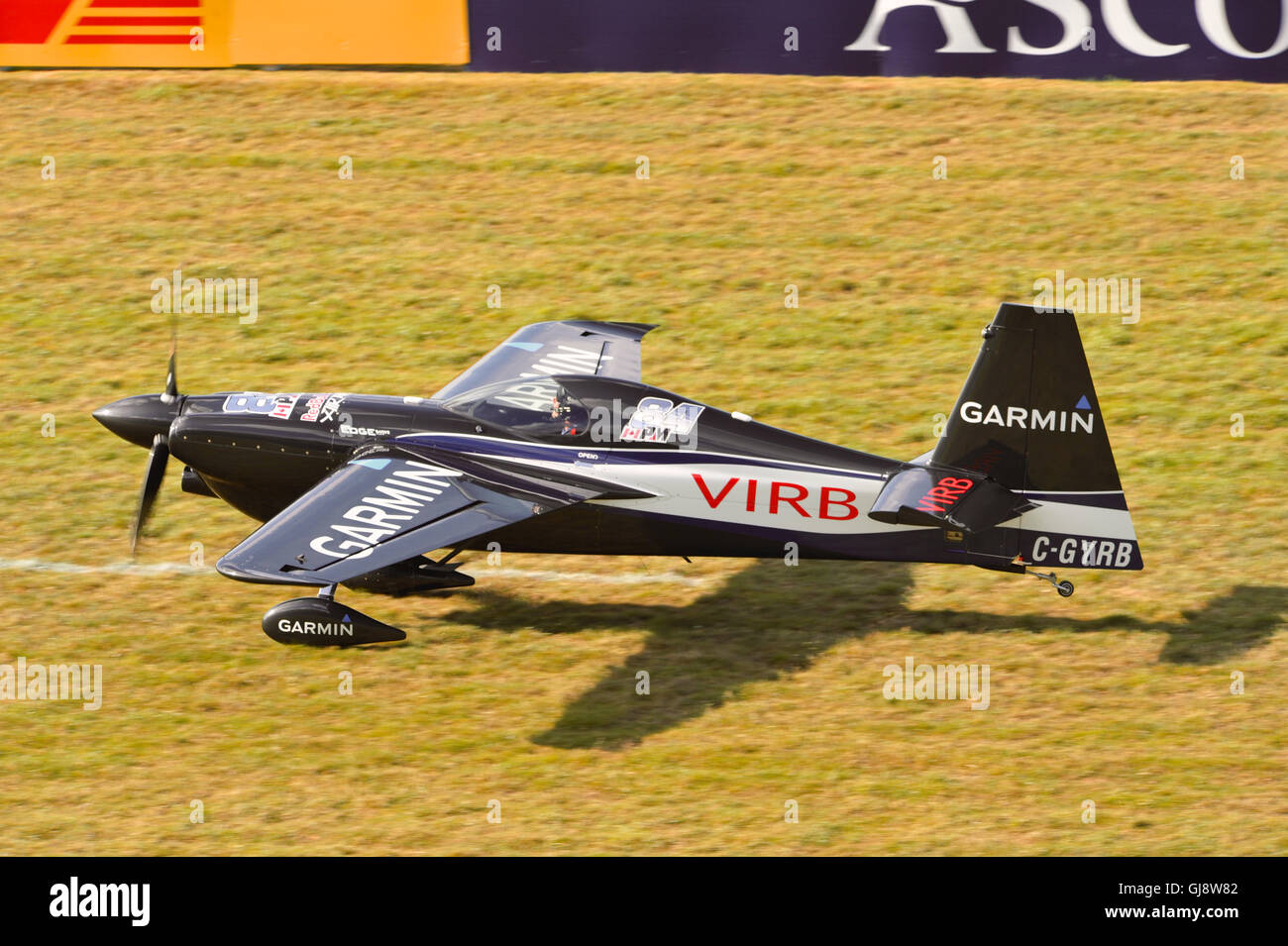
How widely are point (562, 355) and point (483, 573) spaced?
2.62 m

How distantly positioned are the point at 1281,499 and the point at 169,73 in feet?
63.6

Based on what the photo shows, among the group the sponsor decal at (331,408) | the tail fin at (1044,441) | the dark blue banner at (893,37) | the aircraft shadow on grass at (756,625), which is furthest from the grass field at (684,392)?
the sponsor decal at (331,408)

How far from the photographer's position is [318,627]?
37.0ft

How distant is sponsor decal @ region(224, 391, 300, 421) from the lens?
44.9 ft

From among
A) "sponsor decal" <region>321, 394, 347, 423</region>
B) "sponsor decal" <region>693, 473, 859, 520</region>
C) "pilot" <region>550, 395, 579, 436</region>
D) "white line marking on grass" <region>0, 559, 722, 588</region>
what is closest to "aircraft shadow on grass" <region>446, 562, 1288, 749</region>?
"white line marking on grass" <region>0, 559, 722, 588</region>

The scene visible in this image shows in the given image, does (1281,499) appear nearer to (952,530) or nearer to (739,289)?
(952,530)

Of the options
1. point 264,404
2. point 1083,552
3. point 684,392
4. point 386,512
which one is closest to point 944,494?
point 1083,552

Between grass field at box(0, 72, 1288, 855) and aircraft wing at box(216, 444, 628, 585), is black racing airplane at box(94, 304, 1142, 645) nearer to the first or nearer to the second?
aircraft wing at box(216, 444, 628, 585)

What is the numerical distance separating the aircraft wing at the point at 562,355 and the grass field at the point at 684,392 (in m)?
2.08

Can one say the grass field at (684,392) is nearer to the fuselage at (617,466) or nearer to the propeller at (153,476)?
the propeller at (153,476)

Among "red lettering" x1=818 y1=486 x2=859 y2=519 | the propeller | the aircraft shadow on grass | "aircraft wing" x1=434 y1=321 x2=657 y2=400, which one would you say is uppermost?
"aircraft wing" x1=434 y1=321 x2=657 y2=400

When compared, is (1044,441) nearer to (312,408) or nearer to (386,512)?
(386,512)

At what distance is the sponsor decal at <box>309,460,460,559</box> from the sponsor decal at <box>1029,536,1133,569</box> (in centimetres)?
542

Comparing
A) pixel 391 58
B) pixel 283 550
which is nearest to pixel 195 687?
pixel 283 550
